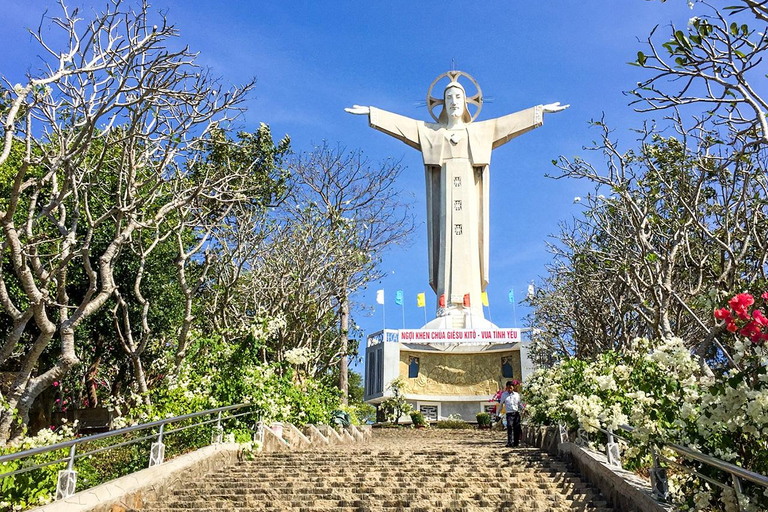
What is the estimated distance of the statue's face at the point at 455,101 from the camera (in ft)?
103

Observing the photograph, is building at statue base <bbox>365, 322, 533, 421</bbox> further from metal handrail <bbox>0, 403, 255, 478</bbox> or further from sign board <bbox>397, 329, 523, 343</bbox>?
metal handrail <bbox>0, 403, 255, 478</bbox>

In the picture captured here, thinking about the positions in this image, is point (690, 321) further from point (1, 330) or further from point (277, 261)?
Answer: point (1, 330)

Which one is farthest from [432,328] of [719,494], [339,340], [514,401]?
[719,494]

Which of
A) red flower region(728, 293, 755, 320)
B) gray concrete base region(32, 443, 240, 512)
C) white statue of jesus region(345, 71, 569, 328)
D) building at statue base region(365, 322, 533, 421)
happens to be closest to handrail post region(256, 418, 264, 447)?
gray concrete base region(32, 443, 240, 512)

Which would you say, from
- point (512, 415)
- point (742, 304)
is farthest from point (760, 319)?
point (512, 415)

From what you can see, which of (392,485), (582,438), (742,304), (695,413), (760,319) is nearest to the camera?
(760,319)

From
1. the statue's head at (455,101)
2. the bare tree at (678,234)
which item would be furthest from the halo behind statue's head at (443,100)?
the bare tree at (678,234)

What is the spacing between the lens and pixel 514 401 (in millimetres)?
12977

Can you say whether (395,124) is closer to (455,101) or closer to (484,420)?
(455,101)

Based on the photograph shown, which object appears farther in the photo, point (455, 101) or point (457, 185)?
point (455, 101)

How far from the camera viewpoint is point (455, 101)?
103ft

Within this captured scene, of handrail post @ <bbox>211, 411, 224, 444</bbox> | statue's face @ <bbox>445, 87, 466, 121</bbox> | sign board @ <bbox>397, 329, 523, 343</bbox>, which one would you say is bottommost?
handrail post @ <bbox>211, 411, 224, 444</bbox>

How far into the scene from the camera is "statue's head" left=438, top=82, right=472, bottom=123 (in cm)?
3138

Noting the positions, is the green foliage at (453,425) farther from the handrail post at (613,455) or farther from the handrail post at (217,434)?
the handrail post at (613,455)
